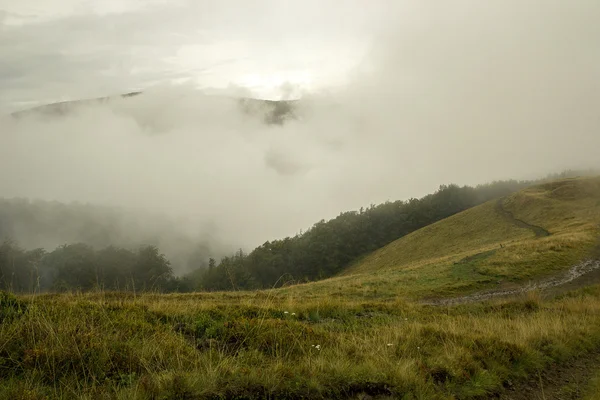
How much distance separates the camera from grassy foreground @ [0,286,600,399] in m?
4.37

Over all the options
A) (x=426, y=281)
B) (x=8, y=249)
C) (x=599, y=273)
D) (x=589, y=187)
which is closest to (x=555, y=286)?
(x=599, y=273)

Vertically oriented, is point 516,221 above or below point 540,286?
above

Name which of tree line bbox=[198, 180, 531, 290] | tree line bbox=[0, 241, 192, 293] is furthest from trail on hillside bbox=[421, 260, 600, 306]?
tree line bbox=[198, 180, 531, 290]

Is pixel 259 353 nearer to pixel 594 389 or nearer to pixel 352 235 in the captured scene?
pixel 594 389

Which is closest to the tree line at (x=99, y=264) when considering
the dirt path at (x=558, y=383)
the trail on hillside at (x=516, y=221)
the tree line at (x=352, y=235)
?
the tree line at (x=352, y=235)

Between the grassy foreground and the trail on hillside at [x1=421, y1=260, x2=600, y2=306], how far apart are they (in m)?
11.8

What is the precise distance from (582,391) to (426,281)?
2104 cm

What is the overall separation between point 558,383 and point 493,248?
34614 mm

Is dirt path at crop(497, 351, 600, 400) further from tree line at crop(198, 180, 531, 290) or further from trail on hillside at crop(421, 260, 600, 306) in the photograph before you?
tree line at crop(198, 180, 531, 290)

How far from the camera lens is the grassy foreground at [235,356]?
4.37 m

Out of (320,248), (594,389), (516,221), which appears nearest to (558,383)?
(594,389)

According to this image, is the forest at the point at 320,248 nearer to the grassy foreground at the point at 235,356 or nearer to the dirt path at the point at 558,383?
the grassy foreground at the point at 235,356

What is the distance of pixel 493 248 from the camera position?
37.7m

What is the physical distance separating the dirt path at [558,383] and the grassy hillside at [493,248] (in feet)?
48.4
